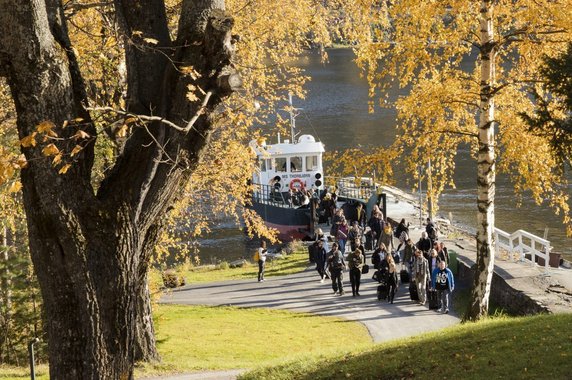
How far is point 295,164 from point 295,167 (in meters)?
0.15

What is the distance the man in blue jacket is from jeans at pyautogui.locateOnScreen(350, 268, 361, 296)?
8.74 ft

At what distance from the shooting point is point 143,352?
15.0 m

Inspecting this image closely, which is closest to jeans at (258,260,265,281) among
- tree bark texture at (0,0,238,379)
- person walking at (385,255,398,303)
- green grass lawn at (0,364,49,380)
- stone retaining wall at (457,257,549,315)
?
person walking at (385,255,398,303)

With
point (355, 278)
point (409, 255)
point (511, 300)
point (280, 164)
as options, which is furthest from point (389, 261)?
point (280, 164)

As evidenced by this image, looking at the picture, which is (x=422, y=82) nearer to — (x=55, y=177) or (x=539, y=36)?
(x=539, y=36)

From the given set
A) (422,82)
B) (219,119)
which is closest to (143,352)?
(422,82)

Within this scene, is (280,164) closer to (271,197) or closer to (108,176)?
(271,197)

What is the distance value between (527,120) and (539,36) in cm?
528

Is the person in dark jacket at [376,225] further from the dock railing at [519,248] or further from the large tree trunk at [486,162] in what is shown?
the large tree trunk at [486,162]

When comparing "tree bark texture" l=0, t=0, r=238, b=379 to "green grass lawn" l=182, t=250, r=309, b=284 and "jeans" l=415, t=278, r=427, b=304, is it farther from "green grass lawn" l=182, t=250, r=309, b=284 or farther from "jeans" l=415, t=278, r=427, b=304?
"green grass lawn" l=182, t=250, r=309, b=284

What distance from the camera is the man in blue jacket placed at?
62.0 ft

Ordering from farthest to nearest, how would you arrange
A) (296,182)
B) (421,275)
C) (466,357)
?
1. (296,182)
2. (421,275)
3. (466,357)

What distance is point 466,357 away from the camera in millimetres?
10023

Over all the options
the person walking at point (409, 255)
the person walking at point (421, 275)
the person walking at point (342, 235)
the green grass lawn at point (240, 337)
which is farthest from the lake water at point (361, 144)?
the green grass lawn at point (240, 337)
